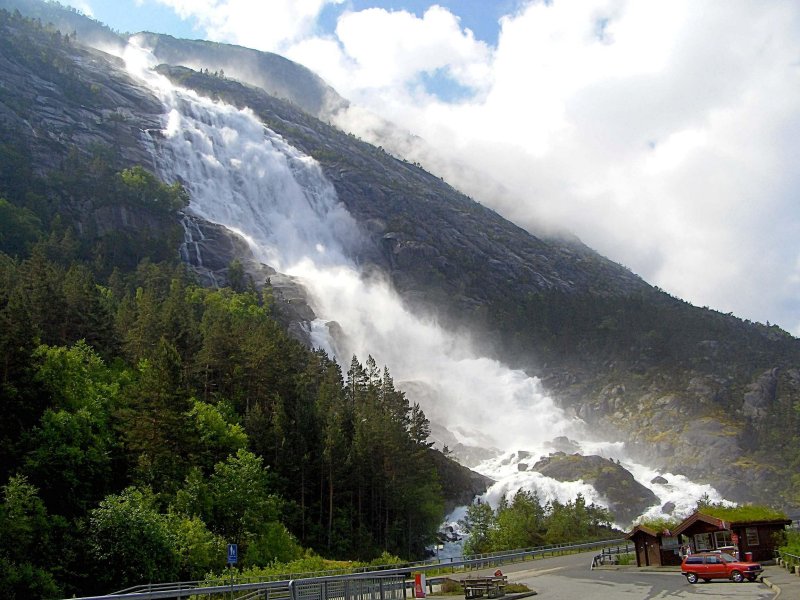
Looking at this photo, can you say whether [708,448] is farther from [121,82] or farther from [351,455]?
[121,82]

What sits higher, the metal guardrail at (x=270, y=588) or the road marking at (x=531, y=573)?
the metal guardrail at (x=270, y=588)

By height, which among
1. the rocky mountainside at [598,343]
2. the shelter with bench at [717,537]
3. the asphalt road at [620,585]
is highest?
the rocky mountainside at [598,343]

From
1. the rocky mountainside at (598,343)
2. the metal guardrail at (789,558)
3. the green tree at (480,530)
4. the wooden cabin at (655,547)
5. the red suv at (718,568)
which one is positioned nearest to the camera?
the red suv at (718,568)

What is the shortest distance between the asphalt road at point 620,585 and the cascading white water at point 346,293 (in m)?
91.2

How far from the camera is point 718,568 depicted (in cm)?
3428

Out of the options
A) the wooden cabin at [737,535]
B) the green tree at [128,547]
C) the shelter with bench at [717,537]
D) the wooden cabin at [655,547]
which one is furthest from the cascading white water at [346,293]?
the green tree at [128,547]

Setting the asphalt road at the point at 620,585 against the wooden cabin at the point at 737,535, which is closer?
the asphalt road at the point at 620,585

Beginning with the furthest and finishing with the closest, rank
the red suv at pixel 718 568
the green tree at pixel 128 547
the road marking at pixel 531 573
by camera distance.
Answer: the road marking at pixel 531 573, the green tree at pixel 128 547, the red suv at pixel 718 568

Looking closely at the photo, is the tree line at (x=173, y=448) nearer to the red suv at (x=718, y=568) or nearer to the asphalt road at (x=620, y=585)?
the asphalt road at (x=620, y=585)

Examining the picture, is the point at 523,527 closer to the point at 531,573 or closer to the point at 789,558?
the point at 531,573

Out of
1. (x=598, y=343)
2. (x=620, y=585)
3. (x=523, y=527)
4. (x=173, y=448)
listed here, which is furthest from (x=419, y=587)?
(x=598, y=343)

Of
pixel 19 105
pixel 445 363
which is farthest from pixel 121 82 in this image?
pixel 445 363

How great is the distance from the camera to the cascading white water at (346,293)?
15800 cm

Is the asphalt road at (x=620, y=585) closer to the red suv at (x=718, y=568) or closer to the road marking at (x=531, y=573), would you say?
the road marking at (x=531, y=573)
